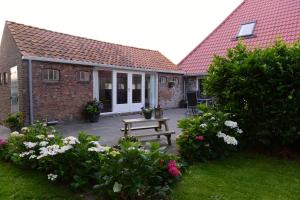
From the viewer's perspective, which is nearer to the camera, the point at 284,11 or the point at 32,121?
the point at 32,121

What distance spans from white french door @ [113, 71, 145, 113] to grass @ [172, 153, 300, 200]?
777 cm

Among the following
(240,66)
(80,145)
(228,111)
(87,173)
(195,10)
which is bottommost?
(87,173)

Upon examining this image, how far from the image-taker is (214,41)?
51.2 ft

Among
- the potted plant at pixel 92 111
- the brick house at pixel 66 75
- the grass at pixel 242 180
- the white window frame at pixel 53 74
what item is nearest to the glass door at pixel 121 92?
the brick house at pixel 66 75

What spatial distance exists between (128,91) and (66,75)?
3.65 metres

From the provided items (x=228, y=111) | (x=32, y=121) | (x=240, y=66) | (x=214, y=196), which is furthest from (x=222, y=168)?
(x=32, y=121)

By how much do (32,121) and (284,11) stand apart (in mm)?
14074

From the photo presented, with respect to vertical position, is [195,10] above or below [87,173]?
above

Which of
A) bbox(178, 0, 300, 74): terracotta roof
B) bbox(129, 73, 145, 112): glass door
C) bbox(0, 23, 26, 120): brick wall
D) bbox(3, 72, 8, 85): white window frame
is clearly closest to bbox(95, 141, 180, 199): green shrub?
bbox(0, 23, 26, 120): brick wall

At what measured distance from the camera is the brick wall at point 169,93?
1420 cm

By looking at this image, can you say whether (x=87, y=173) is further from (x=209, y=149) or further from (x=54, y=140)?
(x=209, y=149)

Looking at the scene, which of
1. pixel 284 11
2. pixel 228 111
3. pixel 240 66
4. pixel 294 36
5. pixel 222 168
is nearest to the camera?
pixel 222 168

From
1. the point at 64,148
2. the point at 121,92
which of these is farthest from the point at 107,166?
the point at 121,92

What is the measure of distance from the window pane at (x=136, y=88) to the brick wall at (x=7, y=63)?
18.2 ft
